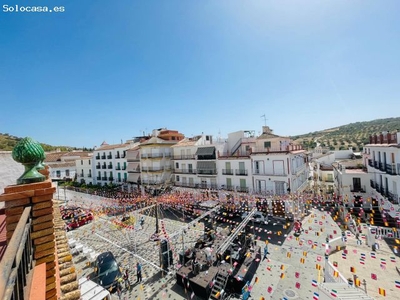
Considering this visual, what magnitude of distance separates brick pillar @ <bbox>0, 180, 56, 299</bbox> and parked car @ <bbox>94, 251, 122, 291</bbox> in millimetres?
11076

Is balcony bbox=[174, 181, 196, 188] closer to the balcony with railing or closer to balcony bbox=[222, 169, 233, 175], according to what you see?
the balcony with railing

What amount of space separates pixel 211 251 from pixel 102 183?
36.4m

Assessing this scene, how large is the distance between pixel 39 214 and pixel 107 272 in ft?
39.4

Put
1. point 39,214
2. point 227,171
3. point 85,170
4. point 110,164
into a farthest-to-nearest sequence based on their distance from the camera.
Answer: point 85,170, point 110,164, point 227,171, point 39,214

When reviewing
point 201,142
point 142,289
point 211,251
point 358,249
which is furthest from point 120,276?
point 201,142

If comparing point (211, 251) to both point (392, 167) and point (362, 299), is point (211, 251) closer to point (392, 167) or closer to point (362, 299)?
point (362, 299)

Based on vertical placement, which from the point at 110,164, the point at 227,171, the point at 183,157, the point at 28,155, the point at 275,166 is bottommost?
the point at 227,171

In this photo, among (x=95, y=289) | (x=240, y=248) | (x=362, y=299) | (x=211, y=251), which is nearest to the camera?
(x=362, y=299)

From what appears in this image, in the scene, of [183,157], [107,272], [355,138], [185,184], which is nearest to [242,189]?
[185,184]

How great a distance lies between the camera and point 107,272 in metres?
12.4

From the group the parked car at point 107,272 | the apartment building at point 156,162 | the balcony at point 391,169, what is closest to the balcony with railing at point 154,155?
the apartment building at point 156,162

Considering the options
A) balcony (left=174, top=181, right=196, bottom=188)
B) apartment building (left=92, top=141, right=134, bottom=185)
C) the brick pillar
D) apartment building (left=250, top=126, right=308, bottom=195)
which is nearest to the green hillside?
apartment building (left=250, top=126, right=308, bottom=195)

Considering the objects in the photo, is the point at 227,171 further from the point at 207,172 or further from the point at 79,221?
the point at 79,221

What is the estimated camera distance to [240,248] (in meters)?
13.7
